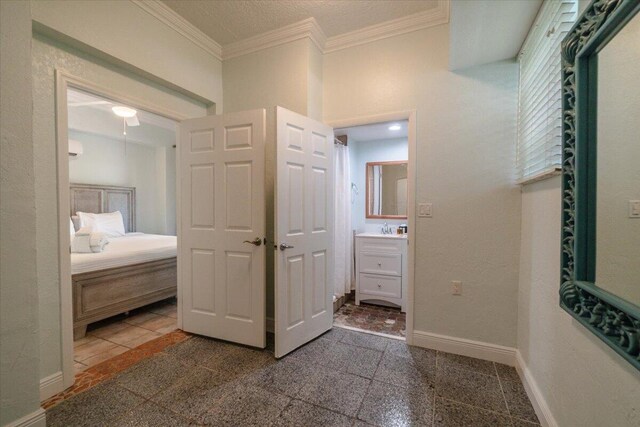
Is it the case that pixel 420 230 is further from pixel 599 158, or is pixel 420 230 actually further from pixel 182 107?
pixel 182 107

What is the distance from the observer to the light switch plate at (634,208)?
800 millimetres

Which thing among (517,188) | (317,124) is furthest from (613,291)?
(317,124)

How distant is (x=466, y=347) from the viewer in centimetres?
217

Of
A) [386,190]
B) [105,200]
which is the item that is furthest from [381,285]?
[105,200]

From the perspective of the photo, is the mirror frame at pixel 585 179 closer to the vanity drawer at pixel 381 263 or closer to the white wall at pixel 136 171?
the vanity drawer at pixel 381 263

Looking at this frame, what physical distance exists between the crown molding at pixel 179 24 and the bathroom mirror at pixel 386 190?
247 cm

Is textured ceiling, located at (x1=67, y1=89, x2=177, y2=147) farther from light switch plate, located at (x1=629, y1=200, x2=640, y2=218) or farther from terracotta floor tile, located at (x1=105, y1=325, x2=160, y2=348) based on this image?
light switch plate, located at (x1=629, y1=200, x2=640, y2=218)

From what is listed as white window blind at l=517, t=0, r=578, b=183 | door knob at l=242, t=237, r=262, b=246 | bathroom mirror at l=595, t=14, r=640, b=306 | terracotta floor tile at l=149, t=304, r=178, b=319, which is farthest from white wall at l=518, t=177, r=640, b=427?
terracotta floor tile at l=149, t=304, r=178, b=319

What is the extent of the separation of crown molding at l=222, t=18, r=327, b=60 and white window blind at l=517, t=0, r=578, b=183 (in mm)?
1658

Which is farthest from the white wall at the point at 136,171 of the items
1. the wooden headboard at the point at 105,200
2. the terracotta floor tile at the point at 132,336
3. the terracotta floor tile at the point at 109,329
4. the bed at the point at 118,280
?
the terracotta floor tile at the point at 132,336

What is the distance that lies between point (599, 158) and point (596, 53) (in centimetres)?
39

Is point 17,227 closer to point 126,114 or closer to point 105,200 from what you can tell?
point 126,114

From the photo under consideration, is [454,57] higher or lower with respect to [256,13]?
lower

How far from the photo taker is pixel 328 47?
2.65m
